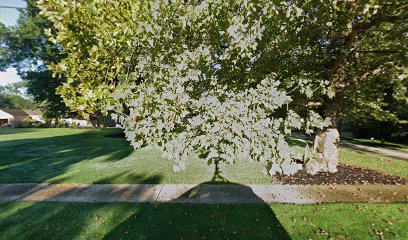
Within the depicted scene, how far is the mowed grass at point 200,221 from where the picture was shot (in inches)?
164

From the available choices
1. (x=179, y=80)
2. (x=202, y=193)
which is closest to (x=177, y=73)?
(x=179, y=80)

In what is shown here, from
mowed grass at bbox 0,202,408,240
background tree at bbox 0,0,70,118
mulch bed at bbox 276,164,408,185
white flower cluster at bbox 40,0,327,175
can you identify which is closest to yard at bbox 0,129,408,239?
mowed grass at bbox 0,202,408,240

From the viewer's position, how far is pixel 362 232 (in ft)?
14.1

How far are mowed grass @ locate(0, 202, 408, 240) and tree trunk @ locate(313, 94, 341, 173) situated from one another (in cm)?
243

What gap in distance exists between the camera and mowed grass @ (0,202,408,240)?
416cm

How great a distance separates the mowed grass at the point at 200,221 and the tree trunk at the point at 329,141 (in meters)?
2.43

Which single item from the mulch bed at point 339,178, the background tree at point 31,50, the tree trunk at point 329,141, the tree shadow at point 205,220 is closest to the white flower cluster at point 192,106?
the tree shadow at point 205,220

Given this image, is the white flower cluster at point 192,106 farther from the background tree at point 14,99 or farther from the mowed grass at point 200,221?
the background tree at point 14,99

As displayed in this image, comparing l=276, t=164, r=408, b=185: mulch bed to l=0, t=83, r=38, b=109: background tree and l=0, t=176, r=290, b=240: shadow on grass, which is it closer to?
l=0, t=176, r=290, b=240: shadow on grass

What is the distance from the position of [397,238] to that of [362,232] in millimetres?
553

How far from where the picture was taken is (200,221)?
4605 mm

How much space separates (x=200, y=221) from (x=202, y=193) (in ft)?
4.96

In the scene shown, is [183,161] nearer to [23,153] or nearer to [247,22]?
[247,22]

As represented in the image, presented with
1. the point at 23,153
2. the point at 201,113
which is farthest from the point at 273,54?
the point at 23,153
